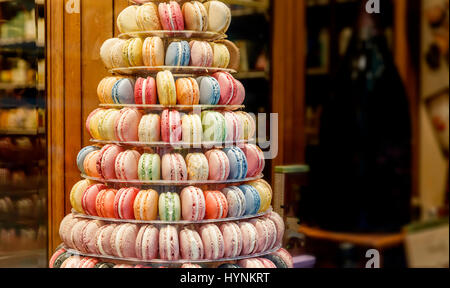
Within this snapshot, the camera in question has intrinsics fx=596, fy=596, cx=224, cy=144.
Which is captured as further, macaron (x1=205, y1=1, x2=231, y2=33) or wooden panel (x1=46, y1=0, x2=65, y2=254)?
wooden panel (x1=46, y1=0, x2=65, y2=254)

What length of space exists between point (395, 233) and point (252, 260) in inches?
24.7

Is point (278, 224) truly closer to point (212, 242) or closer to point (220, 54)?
point (212, 242)

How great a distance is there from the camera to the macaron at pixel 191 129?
164 centimetres

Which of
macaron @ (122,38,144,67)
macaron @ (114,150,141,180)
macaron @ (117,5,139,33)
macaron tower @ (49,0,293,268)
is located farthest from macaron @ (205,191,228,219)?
macaron @ (117,5,139,33)

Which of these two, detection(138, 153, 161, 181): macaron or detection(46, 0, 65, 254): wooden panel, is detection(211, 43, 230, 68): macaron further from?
detection(46, 0, 65, 254): wooden panel

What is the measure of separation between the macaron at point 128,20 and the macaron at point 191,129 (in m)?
0.34

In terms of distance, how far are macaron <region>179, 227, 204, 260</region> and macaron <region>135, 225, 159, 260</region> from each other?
7cm

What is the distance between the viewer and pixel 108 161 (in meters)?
1.72

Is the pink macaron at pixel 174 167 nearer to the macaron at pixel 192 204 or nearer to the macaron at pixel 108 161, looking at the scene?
the macaron at pixel 192 204

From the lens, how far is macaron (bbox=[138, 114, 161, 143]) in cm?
166

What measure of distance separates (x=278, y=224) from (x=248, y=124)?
11.6 inches

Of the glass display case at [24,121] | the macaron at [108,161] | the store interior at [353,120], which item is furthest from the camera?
the glass display case at [24,121]

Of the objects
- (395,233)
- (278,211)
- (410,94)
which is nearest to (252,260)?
(278,211)

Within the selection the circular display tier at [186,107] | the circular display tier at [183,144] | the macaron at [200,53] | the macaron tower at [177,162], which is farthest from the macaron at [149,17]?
the circular display tier at [183,144]
